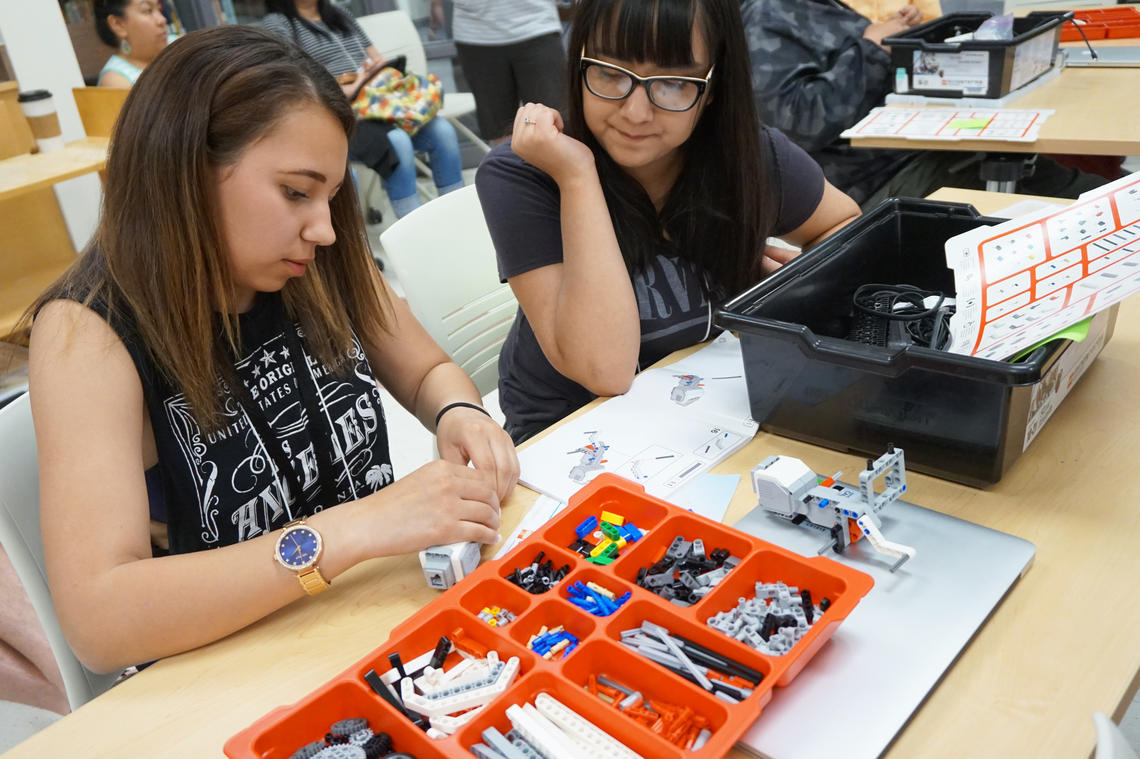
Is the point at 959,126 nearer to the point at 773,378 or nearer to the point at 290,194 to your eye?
the point at 773,378

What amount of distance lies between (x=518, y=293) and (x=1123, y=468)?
0.77m

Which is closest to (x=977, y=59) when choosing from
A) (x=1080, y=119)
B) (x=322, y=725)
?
(x=1080, y=119)

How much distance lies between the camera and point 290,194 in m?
0.93

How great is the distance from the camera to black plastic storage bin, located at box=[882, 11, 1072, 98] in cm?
204

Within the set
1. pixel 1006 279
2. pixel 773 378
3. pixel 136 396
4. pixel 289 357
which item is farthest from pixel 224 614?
pixel 1006 279

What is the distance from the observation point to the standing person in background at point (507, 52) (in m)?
3.39

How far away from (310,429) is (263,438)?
6cm

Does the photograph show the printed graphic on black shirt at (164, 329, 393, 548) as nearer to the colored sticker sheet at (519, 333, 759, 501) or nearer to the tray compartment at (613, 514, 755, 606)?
the colored sticker sheet at (519, 333, 759, 501)

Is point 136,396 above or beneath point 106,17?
beneath

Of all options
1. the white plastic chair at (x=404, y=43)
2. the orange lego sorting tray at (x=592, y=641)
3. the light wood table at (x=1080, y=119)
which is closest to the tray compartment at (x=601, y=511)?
the orange lego sorting tray at (x=592, y=641)

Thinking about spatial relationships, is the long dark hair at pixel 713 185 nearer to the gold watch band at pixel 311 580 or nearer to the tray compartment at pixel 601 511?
the tray compartment at pixel 601 511

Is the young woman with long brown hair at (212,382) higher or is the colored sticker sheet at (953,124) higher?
the young woman with long brown hair at (212,382)

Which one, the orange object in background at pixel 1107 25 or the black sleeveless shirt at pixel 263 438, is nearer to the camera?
the black sleeveless shirt at pixel 263 438

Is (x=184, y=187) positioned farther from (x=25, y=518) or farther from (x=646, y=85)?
(x=646, y=85)
